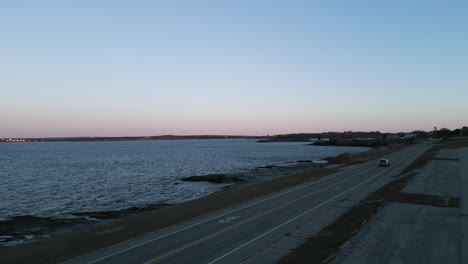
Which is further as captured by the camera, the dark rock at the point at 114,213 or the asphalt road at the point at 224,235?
the dark rock at the point at 114,213

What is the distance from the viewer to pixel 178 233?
690 inches

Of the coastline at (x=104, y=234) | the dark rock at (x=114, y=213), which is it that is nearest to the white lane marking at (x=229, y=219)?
the coastline at (x=104, y=234)

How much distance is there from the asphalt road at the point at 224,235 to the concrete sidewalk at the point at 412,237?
3.85 m

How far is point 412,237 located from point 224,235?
31.1 ft

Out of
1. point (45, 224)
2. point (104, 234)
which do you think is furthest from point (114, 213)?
point (104, 234)

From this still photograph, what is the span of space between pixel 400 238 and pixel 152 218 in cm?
1453

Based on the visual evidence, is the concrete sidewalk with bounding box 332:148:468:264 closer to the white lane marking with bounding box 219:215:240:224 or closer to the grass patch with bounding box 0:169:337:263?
the white lane marking with bounding box 219:215:240:224

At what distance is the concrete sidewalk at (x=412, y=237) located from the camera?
13571 mm

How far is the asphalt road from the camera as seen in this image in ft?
45.6

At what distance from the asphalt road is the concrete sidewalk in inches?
152

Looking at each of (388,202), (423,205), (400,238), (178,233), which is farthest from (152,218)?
(423,205)

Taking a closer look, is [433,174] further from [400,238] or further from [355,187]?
[400,238]

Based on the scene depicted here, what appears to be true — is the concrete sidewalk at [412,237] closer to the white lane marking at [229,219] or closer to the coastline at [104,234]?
the white lane marking at [229,219]

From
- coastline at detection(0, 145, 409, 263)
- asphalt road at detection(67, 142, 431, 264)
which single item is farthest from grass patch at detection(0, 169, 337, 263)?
asphalt road at detection(67, 142, 431, 264)
